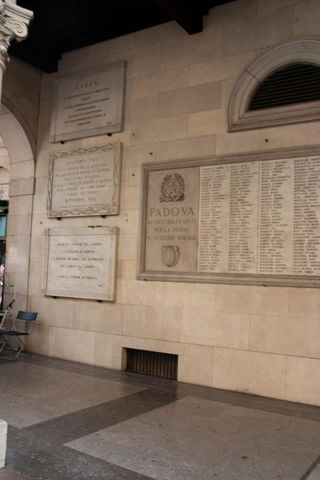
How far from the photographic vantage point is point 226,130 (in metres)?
5.97

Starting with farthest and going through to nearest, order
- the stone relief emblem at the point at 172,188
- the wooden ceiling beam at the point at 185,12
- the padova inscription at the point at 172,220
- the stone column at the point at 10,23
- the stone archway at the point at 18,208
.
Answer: the stone archway at the point at 18,208, the stone relief emblem at the point at 172,188, the padova inscription at the point at 172,220, the wooden ceiling beam at the point at 185,12, the stone column at the point at 10,23

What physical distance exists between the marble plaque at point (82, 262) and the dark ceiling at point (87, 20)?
2.86 metres

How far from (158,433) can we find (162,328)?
7.39ft

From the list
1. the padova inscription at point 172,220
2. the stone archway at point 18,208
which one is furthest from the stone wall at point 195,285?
the stone archway at point 18,208

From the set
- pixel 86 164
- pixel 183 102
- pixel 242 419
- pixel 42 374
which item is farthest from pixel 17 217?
pixel 242 419

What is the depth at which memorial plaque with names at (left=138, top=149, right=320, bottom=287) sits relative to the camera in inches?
211

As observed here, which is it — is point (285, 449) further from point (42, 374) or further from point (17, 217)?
point (17, 217)

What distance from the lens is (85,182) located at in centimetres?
717

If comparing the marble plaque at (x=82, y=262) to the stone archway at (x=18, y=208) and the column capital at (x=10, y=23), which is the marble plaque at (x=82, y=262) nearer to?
the stone archway at (x=18, y=208)

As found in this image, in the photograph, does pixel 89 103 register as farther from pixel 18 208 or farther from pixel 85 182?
pixel 18 208

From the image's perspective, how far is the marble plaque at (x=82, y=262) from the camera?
267 inches

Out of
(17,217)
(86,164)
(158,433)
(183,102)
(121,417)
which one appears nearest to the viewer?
(158,433)

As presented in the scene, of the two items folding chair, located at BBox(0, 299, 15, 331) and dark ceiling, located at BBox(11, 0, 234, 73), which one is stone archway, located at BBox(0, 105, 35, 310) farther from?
dark ceiling, located at BBox(11, 0, 234, 73)

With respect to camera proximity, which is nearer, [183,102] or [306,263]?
[306,263]
